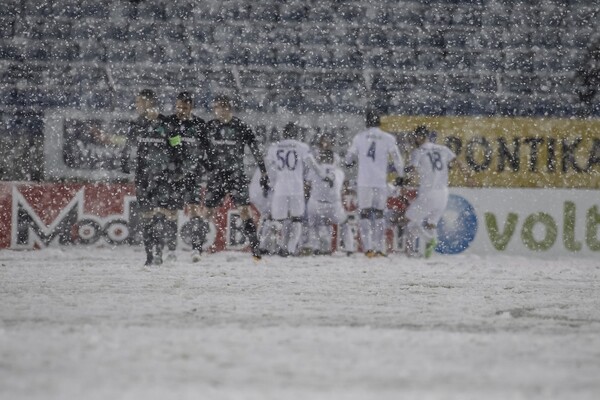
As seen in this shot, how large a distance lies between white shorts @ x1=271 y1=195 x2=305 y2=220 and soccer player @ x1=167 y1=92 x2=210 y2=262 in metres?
2.18

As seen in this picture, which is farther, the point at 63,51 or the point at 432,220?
the point at 63,51

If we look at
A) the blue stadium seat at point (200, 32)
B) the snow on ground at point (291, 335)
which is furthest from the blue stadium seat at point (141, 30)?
the snow on ground at point (291, 335)

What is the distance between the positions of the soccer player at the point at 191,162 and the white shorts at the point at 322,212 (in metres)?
2.64

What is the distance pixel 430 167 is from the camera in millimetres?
14820

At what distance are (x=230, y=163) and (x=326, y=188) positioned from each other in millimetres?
2630

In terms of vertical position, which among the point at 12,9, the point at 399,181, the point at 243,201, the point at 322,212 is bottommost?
the point at 322,212

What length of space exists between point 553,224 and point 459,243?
4.02 feet

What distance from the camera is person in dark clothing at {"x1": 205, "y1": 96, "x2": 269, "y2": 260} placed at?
40.4 ft

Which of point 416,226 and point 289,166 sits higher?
point 289,166

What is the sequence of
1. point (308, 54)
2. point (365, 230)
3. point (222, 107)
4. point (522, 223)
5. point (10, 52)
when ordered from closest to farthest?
1. point (222, 107)
2. point (365, 230)
3. point (522, 223)
4. point (10, 52)
5. point (308, 54)

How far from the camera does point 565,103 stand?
17578 millimetres

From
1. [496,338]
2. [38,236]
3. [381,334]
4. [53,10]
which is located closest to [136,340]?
[381,334]

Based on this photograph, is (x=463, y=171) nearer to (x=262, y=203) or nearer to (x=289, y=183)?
(x=289, y=183)

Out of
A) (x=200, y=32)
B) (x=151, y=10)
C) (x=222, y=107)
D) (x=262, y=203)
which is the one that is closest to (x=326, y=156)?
(x=262, y=203)
